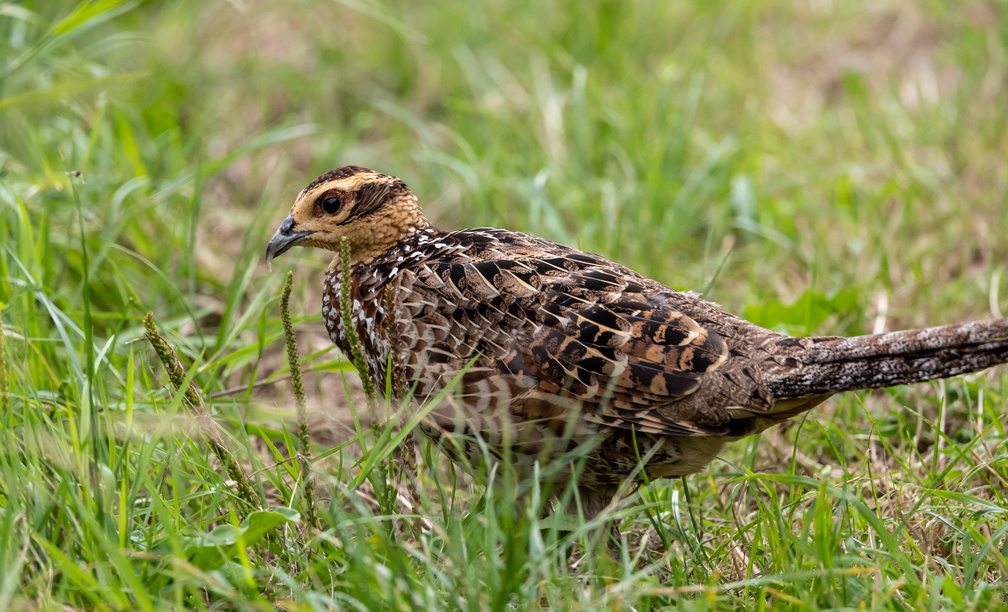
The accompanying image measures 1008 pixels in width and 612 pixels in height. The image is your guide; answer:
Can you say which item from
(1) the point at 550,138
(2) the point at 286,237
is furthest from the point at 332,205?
(1) the point at 550,138

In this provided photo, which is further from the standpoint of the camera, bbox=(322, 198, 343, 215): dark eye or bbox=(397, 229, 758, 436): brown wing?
bbox=(322, 198, 343, 215): dark eye

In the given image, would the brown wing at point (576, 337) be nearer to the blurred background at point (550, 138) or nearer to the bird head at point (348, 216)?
the bird head at point (348, 216)

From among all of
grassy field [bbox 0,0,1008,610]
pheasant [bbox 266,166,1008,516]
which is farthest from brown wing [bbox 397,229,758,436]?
grassy field [bbox 0,0,1008,610]

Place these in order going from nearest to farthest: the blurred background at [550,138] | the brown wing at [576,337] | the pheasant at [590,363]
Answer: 1. the pheasant at [590,363]
2. the brown wing at [576,337]
3. the blurred background at [550,138]

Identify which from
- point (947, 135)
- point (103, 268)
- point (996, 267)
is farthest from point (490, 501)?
point (947, 135)

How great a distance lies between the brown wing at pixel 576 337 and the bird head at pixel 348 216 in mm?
435

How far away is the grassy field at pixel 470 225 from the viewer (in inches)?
113

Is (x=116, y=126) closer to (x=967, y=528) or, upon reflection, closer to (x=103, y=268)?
(x=103, y=268)

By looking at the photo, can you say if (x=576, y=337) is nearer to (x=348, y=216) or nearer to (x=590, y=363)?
(x=590, y=363)

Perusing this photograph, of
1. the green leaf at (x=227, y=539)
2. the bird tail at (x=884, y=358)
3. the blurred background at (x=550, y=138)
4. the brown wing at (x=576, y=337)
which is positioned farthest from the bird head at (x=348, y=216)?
the bird tail at (x=884, y=358)

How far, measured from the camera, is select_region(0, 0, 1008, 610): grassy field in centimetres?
288

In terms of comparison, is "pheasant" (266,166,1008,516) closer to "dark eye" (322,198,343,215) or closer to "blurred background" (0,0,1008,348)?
"dark eye" (322,198,343,215)

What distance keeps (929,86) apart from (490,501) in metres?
5.92

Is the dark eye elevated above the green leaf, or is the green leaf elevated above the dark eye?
the dark eye
